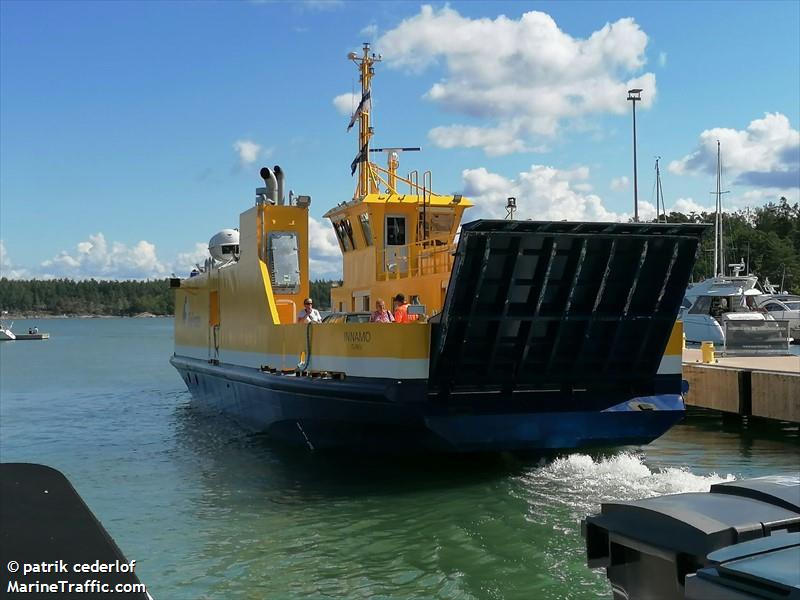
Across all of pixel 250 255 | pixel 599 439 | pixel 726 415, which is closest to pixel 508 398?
pixel 599 439

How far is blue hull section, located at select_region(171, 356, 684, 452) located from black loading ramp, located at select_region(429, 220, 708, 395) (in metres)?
0.26

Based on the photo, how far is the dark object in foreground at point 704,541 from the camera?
225cm

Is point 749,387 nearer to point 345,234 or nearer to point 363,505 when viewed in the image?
point 345,234

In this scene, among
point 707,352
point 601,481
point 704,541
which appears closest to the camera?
point 704,541

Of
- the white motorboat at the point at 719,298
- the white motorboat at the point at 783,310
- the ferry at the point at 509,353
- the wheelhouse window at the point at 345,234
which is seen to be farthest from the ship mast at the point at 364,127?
the white motorboat at the point at 783,310

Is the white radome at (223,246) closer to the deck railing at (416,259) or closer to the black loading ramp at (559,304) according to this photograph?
the deck railing at (416,259)

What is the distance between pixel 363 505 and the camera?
8.70 metres

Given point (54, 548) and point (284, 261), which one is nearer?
point (54, 548)

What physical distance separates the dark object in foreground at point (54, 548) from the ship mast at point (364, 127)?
40.2 ft

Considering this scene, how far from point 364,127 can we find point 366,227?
279 centimetres

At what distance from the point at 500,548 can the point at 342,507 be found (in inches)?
84.6

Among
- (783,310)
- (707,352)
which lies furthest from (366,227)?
(783,310)

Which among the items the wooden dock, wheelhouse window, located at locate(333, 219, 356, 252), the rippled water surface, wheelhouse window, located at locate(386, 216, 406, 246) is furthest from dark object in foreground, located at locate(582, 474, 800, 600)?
the wooden dock

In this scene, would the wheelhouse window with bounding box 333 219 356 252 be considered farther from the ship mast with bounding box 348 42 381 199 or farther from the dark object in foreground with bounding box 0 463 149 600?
the dark object in foreground with bounding box 0 463 149 600
